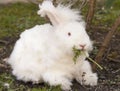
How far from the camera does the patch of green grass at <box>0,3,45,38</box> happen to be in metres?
6.04

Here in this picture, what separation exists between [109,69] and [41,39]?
949mm

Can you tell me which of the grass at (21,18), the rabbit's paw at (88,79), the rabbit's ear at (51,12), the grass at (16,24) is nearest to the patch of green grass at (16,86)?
the grass at (16,24)

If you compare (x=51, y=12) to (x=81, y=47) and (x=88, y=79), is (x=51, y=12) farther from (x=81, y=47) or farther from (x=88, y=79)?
(x=88, y=79)

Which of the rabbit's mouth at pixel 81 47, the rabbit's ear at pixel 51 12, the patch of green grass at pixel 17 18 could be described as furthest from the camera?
the patch of green grass at pixel 17 18

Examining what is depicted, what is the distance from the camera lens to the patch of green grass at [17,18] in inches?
238

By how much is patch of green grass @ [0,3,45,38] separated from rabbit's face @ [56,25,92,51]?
2.01 m

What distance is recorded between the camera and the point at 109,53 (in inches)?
201

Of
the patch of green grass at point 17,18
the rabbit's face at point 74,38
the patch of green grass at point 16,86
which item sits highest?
the patch of green grass at point 17,18

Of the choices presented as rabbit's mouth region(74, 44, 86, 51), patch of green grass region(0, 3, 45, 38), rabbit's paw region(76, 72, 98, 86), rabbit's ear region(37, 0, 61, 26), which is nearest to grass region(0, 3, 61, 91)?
patch of green grass region(0, 3, 45, 38)

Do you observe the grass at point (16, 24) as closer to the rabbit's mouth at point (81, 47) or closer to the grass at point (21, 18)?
the grass at point (21, 18)

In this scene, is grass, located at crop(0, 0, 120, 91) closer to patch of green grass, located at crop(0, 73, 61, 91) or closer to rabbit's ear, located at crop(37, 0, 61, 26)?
patch of green grass, located at crop(0, 73, 61, 91)

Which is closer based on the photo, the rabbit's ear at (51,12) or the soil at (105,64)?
the rabbit's ear at (51,12)

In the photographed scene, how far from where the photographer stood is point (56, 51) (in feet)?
12.9

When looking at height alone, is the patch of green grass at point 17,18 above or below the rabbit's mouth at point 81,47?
above
